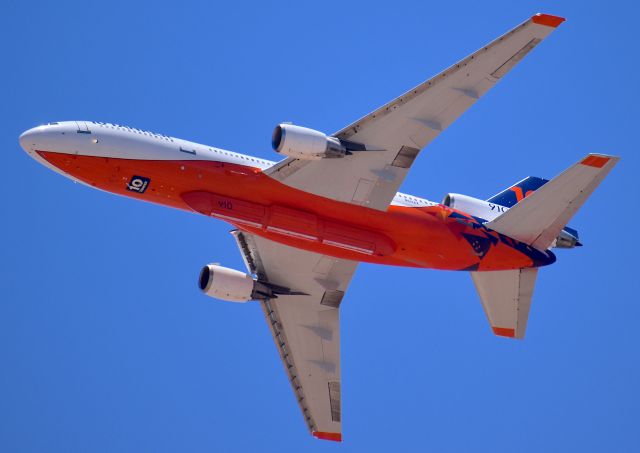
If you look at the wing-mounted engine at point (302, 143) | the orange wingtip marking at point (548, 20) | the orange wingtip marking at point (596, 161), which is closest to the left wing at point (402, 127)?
the orange wingtip marking at point (548, 20)

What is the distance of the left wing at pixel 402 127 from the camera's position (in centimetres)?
5141

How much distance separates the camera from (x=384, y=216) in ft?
184

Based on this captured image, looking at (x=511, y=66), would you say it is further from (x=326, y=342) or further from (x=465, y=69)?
(x=326, y=342)

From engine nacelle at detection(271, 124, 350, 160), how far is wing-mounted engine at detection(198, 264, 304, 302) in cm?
1182

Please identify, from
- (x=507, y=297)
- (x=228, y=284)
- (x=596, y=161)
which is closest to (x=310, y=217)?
(x=228, y=284)

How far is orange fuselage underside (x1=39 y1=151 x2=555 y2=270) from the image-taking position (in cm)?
5294

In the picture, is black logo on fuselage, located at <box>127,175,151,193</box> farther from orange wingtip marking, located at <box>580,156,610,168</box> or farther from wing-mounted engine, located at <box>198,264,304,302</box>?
orange wingtip marking, located at <box>580,156,610,168</box>

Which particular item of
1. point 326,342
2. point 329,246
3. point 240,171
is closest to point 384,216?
point 329,246

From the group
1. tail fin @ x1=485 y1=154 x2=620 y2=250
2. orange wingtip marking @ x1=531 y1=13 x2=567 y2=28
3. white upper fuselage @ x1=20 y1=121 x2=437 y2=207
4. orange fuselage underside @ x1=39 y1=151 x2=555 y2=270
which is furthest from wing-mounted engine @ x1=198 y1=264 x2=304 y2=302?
orange wingtip marking @ x1=531 y1=13 x2=567 y2=28

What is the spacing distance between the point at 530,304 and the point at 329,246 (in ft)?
42.9

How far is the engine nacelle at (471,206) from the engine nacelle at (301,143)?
902cm

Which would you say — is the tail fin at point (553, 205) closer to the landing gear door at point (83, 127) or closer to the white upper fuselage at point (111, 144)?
the white upper fuselage at point (111, 144)

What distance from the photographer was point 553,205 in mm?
56406

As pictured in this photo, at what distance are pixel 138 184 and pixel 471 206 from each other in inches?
730
